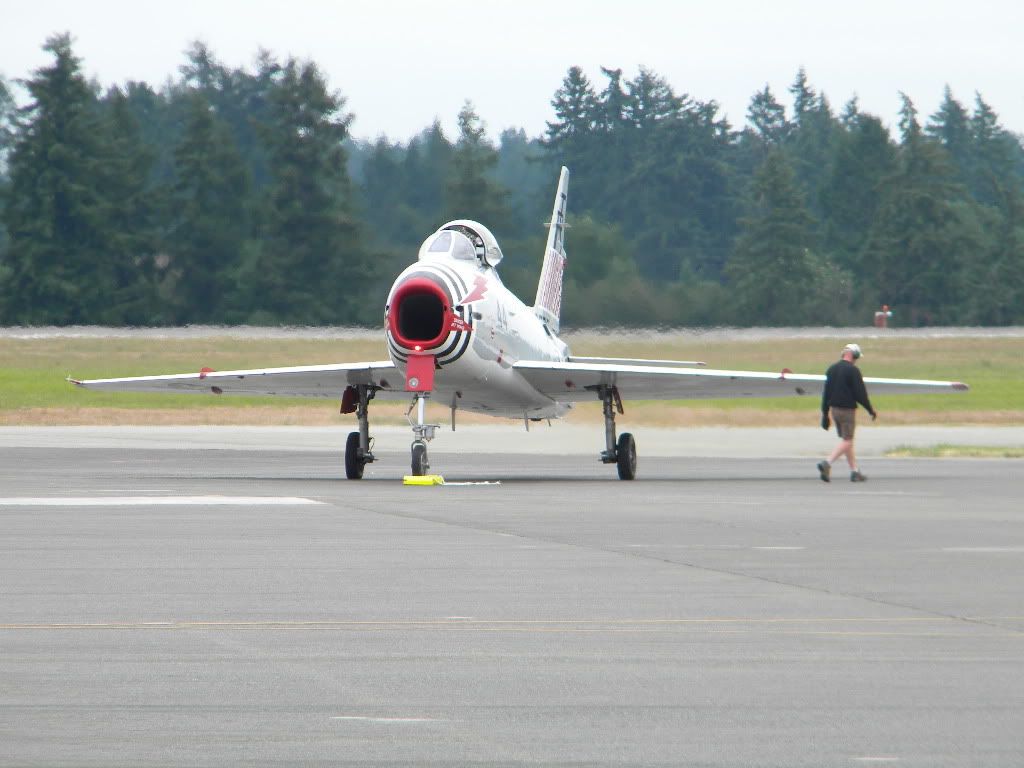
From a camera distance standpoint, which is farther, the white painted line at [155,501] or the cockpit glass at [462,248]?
the cockpit glass at [462,248]

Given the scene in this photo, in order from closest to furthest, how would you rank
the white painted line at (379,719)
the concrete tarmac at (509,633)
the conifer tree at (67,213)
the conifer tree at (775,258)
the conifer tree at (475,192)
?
the concrete tarmac at (509,633), the white painted line at (379,719), the conifer tree at (775,258), the conifer tree at (475,192), the conifer tree at (67,213)

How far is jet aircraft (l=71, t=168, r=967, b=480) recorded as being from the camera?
2055 centimetres

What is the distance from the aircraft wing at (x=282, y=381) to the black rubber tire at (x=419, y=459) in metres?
1.88

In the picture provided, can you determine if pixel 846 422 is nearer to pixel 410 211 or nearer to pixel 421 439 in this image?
pixel 421 439

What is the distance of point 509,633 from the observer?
8031mm

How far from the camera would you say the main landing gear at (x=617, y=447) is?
885 inches

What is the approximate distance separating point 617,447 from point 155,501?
294 inches

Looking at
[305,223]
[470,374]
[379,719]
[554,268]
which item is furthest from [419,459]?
[305,223]

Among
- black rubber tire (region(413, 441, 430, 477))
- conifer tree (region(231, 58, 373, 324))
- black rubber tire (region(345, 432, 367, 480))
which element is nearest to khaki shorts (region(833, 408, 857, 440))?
black rubber tire (region(413, 441, 430, 477))

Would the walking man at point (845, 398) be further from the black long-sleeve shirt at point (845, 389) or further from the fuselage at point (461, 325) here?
the fuselage at point (461, 325)

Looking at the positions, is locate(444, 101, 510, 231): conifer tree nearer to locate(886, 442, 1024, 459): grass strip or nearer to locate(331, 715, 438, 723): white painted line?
locate(886, 442, 1024, 459): grass strip

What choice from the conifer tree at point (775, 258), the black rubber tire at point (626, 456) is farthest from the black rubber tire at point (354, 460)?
the conifer tree at point (775, 258)

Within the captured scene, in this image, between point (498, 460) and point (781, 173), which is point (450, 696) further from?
point (781, 173)

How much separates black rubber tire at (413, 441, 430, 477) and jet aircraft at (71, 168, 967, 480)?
2cm
